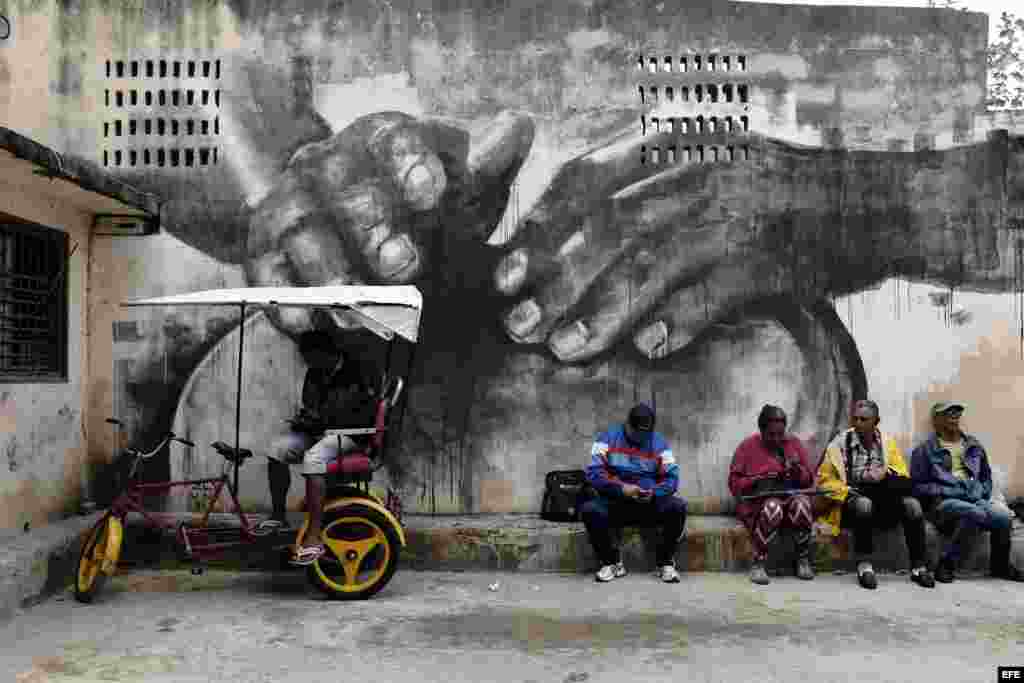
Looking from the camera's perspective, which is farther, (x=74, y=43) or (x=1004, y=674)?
(x=74, y=43)

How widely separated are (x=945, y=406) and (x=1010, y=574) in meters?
1.30

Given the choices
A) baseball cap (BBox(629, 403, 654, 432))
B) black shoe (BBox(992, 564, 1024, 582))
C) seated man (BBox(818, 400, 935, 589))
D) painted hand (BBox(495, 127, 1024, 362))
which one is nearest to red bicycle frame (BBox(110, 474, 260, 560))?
painted hand (BBox(495, 127, 1024, 362))

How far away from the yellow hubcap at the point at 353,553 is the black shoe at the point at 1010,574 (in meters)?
4.49

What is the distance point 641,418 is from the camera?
673 centimetres

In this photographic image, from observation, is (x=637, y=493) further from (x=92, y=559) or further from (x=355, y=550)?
(x=92, y=559)

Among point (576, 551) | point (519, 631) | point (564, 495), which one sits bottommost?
point (519, 631)

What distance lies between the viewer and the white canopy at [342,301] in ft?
19.5

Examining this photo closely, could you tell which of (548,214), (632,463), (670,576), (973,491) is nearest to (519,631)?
(670,576)

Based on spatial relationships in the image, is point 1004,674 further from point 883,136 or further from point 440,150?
point 440,150

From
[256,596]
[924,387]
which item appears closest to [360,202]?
[256,596]

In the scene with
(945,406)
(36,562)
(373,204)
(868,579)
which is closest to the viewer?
(36,562)

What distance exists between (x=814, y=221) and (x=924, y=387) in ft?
5.32

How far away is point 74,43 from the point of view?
290 inches

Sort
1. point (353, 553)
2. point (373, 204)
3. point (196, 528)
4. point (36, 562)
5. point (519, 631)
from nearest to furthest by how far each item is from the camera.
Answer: point (519, 631) < point (36, 562) < point (353, 553) < point (196, 528) < point (373, 204)
